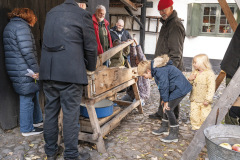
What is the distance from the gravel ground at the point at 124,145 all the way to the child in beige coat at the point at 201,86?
507 millimetres

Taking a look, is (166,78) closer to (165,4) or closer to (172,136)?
(172,136)

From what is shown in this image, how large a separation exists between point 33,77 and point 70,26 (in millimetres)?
1389

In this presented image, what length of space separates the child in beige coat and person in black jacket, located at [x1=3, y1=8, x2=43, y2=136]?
240cm

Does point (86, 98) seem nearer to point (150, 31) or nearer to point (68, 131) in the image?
point (68, 131)

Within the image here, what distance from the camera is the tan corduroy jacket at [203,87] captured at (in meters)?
3.58

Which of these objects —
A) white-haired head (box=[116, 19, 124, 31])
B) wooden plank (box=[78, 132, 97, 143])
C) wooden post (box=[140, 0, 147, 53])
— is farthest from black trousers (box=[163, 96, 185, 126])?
wooden post (box=[140, 0, 147, 53])

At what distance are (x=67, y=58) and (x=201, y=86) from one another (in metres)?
2.06

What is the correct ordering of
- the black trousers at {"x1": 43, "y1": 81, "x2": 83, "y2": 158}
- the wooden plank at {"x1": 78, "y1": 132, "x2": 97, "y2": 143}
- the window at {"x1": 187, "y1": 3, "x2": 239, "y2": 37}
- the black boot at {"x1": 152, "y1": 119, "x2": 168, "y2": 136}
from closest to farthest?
the black trousers at {"x1": 43, "y1": 81, "x2": 83, "y2": 158} < the wooden plank at {"x1": 78, "y1": 132, "x2": 97, "y2": 143} < the black boot at {"x1": 152, "y1": 119, "x2": 168, "y2": 136} < the window at {"x1": 187, "y1": 3, "x2": 239, "y2": 37}

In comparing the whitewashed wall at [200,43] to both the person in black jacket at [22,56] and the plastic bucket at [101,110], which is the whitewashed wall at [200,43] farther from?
the person in black jacket at [22,56]

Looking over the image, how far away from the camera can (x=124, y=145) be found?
145 inches

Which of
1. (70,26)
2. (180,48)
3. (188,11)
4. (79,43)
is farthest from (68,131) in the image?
(188,11)

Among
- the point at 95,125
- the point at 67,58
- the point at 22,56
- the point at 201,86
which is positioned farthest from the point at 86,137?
the point at 201,86

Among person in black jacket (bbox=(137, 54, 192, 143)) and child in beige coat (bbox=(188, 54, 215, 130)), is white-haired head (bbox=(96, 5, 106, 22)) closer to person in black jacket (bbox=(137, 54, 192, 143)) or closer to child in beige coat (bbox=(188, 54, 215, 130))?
person in black jacket (bbox=(137, 54, 192, 143))

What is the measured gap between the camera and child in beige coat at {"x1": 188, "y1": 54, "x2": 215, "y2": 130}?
3.59m
